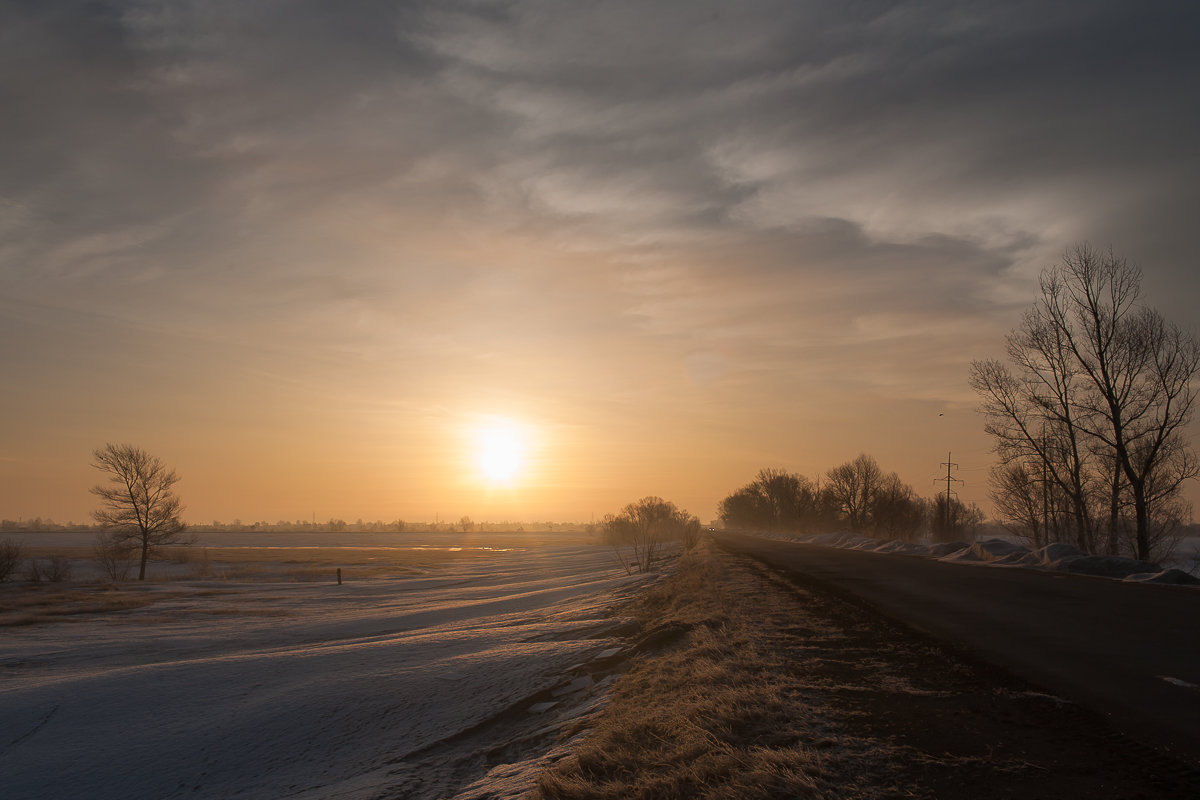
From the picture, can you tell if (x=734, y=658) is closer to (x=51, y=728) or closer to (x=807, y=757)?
(x=807, y=757)

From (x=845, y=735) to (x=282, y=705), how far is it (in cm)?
904

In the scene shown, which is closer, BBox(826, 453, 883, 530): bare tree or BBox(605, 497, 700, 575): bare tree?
BBox(605, 497, 700, 575): bare tree

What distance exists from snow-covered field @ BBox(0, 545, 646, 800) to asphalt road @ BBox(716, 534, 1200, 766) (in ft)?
18.9

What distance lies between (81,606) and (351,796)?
2781cm

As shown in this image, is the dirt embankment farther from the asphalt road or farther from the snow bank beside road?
the snow bank beside road

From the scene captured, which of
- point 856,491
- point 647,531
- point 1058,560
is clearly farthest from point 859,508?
point 1058,560

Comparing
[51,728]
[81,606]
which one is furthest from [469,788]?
[81,606]

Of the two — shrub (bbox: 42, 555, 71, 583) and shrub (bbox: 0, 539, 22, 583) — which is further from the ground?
shrub (bbox: 0, 539, 22, 583)

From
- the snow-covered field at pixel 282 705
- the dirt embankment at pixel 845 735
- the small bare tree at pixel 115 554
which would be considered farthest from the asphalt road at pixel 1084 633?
the small bare tree at pixel 115 554

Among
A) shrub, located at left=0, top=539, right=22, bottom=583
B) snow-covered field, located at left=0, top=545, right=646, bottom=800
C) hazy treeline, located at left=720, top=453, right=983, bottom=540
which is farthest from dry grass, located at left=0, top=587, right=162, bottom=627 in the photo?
hazy treeline, located at left=720, top=453, right=983, bottom=540

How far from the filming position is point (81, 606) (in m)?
25.8

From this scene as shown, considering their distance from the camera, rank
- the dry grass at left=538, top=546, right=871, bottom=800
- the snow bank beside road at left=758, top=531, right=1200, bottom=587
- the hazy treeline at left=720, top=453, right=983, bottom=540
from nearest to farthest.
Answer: the dry grass at left=538, top=546, right=871, bottom=800 < the snow bank beside road at left=758, top=531, right=1200, bottom=587 < the hazy treeline at left=720, top=453, right=983, bottom=540

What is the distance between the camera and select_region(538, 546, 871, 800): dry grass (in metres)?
4.25

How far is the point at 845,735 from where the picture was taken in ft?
16.3
